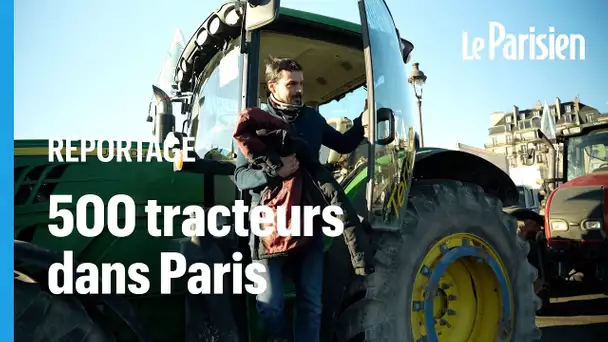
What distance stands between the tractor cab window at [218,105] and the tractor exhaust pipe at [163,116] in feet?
0.95

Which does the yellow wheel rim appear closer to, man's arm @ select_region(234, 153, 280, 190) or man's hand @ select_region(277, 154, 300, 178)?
man's hand @ select_region(277, 154, 300, 178)

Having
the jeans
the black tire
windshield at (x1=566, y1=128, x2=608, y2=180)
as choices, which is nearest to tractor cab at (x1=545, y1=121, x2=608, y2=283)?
windshield at (x1=566, y1=128, x2=608, y2=180)

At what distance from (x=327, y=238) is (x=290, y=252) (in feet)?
1.28

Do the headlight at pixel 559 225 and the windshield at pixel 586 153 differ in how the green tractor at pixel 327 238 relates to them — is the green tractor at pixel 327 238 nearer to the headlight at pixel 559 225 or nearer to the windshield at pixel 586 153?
the headlight at pixel 559 225

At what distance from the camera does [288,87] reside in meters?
2.69

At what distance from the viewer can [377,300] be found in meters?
2.85

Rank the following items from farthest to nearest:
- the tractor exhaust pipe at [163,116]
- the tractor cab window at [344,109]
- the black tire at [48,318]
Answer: the tractor cab window at [344,109]
the tractor exhaust pipe at [163,116]
the black tire at [48,318]

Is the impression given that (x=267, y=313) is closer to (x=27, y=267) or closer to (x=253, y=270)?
(x=253, y=270)

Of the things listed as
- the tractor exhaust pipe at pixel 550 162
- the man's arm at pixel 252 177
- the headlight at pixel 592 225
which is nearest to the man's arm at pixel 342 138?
the man's arm at pixel 252 177

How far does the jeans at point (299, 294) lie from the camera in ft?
8.63

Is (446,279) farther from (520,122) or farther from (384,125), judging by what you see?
(520,122)

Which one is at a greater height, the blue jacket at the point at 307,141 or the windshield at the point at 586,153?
the windshield at the point at 586,153

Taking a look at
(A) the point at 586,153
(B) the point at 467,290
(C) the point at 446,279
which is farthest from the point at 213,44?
(A) the point at 586,153

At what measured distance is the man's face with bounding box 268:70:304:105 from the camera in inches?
105
